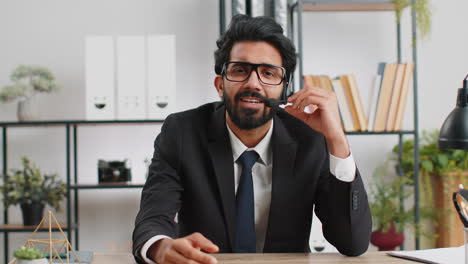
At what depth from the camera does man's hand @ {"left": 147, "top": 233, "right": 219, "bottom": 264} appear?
1120mm

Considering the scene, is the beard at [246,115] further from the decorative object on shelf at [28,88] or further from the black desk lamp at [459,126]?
the decorative object on shelf at [28,88]

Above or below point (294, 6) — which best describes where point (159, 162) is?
below

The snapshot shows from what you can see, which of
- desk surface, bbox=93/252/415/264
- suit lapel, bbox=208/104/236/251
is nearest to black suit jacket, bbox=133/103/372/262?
suit lapel, bbox=208/104/236/251

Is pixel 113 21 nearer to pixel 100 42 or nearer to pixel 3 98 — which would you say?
pixel 100 42

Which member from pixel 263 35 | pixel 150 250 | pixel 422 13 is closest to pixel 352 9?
pixel 422 13

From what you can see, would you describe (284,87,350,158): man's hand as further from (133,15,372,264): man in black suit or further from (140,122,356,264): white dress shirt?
(140,122,356,264): white dress shirt

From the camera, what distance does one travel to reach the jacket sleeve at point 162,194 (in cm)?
136

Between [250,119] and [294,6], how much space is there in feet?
4.44

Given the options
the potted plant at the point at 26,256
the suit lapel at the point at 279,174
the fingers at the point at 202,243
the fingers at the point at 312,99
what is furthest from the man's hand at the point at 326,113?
the potted plant at the point at 26,256

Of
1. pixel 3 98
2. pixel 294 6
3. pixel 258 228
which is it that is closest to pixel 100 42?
pixel 3 98

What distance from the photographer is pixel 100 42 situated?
2596mm

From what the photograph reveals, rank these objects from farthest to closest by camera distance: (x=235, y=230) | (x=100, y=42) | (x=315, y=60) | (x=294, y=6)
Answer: (x=315, y=60), (x=294, y=6), (x=100, y=42), (x=235, y=230)

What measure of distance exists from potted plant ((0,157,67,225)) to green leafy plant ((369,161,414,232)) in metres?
1.65

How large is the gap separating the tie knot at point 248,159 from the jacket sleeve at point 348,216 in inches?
9.9
